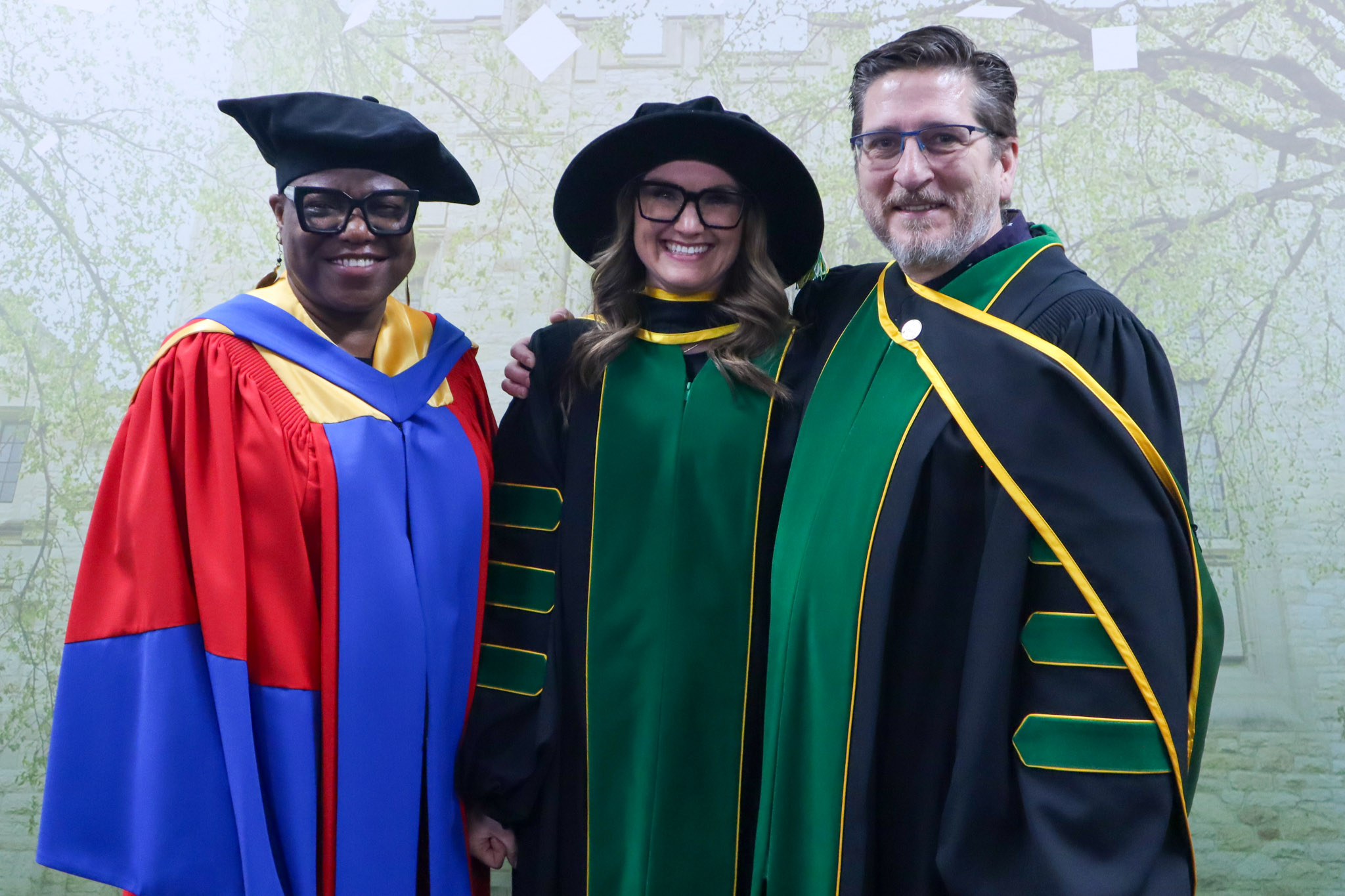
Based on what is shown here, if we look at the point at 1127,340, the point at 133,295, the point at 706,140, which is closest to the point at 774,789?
the point at 1127,340

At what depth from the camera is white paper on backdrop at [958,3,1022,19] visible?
3.13 m

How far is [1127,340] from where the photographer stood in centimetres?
163

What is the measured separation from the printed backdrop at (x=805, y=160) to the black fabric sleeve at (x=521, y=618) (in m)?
1.11

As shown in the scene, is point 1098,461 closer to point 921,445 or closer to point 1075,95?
point 921,445

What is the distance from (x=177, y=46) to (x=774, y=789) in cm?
330

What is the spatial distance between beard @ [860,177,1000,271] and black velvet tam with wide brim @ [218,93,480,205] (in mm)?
1062

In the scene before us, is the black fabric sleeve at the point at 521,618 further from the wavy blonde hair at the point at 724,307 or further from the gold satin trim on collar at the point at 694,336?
the gold satin trim on collar at the point at 694,336

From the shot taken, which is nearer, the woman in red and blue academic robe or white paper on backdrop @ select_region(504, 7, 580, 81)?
the woman in red and blue academic robe

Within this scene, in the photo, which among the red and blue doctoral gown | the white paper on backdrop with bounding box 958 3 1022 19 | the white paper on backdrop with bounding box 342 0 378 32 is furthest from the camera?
the white paper on backdrop with bounding box 342 0 378 32

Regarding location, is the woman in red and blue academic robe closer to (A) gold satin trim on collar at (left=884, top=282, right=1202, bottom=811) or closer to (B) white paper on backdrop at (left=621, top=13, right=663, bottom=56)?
(A) gold satin trim on collar at (left=884, top=282, right=1202, bottom=811)

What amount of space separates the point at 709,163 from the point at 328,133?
2.84 ft

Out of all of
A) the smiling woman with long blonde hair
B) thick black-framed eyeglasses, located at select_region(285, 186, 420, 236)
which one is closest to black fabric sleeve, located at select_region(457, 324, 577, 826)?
the smiling woman with long blonde hair

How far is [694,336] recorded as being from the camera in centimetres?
217

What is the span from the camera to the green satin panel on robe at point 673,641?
202 centimetres
